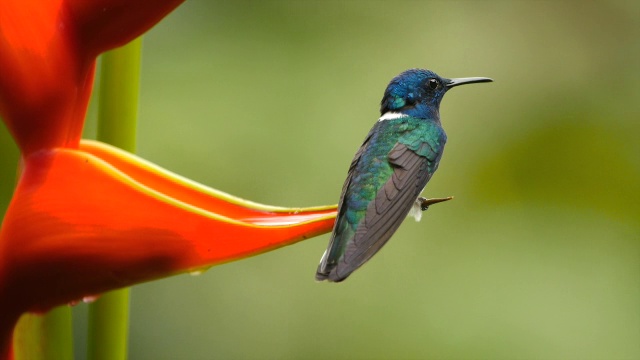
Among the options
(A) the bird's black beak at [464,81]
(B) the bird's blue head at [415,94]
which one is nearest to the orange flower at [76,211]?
(A) the bird's black beak at [464,81]

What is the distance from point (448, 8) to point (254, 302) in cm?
50

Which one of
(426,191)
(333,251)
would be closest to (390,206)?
(333,251)

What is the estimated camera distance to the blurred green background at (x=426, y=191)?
1.18 meters

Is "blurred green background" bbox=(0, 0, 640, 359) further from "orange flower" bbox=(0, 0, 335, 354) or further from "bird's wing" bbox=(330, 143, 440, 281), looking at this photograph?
"orange flower" bbox=(0, 0, 335, 354)

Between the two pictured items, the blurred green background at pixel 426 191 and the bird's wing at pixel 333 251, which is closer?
the bird's wing at pixel 333 251

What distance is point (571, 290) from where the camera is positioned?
3.98 ft

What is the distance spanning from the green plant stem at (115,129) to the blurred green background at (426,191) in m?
0.58

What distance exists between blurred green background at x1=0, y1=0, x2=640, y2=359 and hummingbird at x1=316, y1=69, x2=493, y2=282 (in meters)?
0.17

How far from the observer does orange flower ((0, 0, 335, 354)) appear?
48 centimetres

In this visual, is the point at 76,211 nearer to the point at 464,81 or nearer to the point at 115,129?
the point at 115,129

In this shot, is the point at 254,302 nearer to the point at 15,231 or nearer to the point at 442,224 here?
the point at 442,224

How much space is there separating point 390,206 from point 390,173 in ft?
0.41

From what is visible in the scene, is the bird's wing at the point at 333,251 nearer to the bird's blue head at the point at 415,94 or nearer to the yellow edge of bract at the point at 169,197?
the yellow edge of bract at the point at 169,197

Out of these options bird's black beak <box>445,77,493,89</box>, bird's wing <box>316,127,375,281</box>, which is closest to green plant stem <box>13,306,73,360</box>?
bird's wing <box>316,127,375,281</box>
